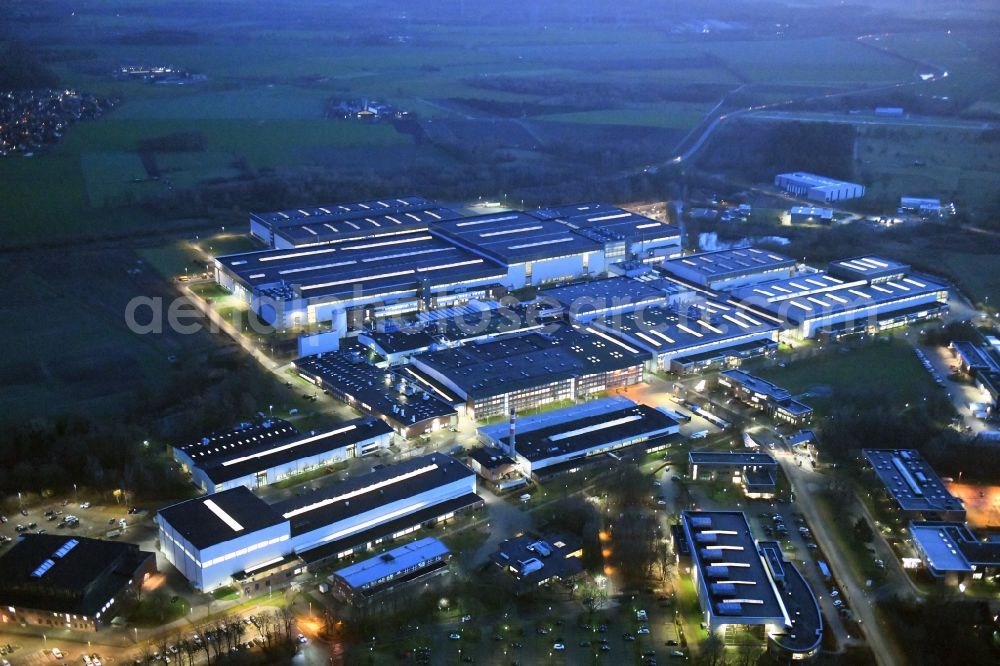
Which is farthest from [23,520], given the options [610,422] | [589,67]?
[589,67]

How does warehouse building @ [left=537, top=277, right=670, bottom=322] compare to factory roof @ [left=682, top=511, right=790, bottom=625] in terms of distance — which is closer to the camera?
factory roof @ [left=682, top=511, right=790, bottom=625]

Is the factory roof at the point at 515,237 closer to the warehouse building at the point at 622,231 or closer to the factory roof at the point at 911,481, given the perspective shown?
the warehouse building at the point at 622,231

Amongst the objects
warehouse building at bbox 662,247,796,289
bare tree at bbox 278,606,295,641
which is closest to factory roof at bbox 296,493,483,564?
bare tree at bbox 278,606,295,641

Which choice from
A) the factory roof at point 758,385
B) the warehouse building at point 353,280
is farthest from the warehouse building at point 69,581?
the factory roof at point 758,385

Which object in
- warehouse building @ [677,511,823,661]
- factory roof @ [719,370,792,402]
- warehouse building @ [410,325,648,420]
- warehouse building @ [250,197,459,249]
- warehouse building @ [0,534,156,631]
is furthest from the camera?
warehouse building @ [250,197,459,249]

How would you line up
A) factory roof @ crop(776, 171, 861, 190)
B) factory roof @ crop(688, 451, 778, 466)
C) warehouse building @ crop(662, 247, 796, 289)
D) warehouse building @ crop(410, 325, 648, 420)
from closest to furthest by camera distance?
factory roof @ crop(688, 451, 778, 466) < warehouse building @ crop(410, 325, 648, 420) < warehouse building @ crop(662, 247, 796, 289) < factory roof @ crop(776, 171, 861, 190)

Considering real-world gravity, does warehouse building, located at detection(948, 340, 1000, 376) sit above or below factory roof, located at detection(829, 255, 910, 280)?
below

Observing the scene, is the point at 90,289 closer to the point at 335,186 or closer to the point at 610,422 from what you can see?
the point at 335,186

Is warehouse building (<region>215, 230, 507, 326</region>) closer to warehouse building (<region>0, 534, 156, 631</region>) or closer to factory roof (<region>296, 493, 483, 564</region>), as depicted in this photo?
factory roof (<region>296, 493, 483, 564</region>)
